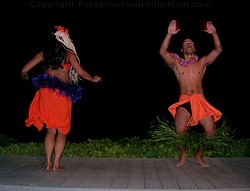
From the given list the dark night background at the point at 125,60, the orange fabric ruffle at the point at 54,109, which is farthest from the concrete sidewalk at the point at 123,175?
the dark night background at the point at 125,60

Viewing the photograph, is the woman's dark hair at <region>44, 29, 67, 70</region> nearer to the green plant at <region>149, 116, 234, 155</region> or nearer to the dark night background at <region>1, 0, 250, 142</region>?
the green plant at <region>149, 116, 234, 155</region>

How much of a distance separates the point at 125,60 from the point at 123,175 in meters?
9.40

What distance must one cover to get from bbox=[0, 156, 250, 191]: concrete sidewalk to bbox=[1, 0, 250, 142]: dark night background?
617 centimetres

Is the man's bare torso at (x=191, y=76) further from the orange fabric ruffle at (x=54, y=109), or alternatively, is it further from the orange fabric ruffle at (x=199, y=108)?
the orange fabric ruffle at (x=54, y=109)

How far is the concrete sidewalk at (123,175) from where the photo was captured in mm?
4711

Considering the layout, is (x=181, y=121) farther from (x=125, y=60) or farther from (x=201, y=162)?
(x=125, y=60)

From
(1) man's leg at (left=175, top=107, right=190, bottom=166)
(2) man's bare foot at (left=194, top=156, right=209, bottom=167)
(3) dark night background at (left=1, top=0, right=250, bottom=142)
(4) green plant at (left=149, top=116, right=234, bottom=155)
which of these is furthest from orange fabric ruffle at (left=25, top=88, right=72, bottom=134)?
(3) dark night background at (left=1, top=0, right=250, bottom=142)

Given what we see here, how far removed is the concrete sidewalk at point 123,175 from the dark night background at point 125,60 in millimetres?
6172

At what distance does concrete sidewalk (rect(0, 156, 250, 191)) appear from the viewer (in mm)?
4711

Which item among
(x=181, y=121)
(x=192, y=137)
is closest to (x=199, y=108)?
(x=181, y=121)

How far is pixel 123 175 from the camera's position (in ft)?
17.9

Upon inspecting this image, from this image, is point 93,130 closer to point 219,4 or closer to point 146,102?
point 146,102

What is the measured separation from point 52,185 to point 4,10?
27.9 ft

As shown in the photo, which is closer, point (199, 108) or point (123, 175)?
point (123, 175)
